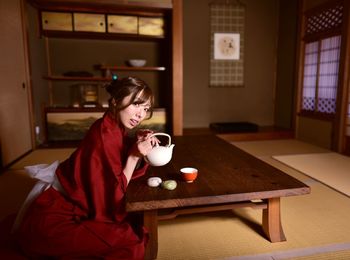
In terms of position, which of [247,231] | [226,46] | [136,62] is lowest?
[247,231]

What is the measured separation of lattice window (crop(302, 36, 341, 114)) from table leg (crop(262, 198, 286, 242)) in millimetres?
2949

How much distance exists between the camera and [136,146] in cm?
129

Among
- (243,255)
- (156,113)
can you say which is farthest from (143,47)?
(243,255)

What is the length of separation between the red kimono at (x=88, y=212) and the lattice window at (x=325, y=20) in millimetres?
3759

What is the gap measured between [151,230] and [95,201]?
35 centimetres

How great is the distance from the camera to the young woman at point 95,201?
1.16 metres

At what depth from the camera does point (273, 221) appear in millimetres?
1585

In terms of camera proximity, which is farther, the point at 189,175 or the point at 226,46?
the point at 226,46

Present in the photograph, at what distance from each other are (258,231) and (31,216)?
1.27 meters

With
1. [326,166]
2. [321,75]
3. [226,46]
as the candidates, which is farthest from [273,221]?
[226,46]

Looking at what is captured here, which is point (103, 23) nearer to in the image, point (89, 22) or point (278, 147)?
point (89, 22)

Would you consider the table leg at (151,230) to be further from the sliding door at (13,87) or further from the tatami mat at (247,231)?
the sliding door at (13,87)

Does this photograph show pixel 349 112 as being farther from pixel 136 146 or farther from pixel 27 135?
pixel 27 135

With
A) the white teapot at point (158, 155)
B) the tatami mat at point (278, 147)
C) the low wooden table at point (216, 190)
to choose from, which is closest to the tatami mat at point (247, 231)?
the low wooden table at point (216, 190)
